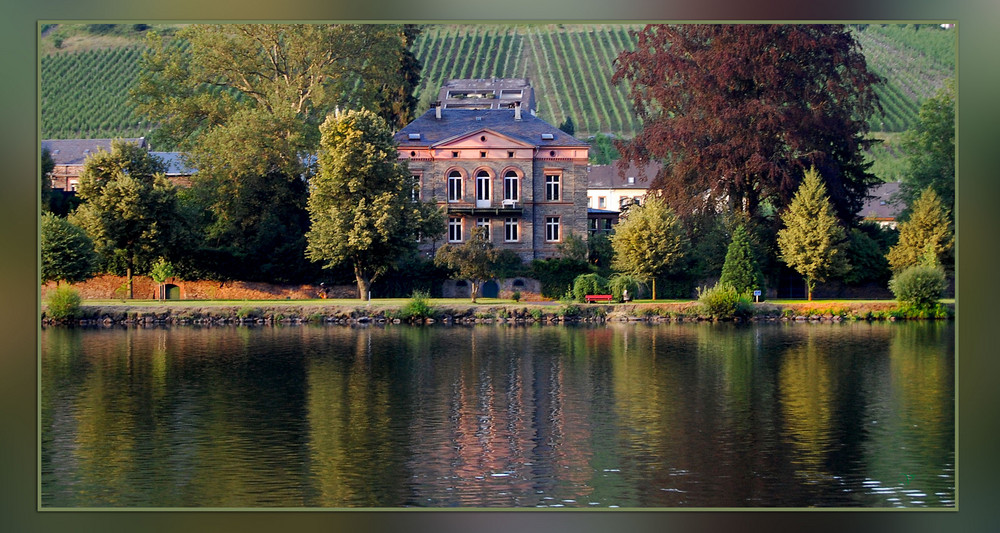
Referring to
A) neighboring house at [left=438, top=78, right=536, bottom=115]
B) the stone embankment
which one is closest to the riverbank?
the stone embankment

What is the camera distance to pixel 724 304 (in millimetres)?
33969

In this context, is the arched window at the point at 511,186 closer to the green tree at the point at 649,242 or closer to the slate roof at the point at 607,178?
the green tree at the point at 649,242

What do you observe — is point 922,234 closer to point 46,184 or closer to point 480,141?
point 480,141

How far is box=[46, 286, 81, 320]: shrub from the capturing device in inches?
1259

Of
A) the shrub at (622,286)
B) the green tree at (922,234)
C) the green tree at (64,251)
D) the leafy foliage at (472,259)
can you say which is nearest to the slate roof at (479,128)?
the leafy foliage at (472,259)

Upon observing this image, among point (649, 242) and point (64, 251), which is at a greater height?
point (649, 242)

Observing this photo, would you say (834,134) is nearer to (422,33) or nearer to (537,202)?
(537,202)

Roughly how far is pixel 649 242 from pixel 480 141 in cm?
969

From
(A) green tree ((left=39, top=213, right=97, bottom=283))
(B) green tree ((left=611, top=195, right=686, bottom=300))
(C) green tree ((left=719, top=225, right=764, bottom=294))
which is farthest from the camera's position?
(B) green tree ((left=611, top=195, right=686, bottom=300))

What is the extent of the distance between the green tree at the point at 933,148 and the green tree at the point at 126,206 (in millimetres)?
29226

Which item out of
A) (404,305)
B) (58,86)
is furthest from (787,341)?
(58,86)

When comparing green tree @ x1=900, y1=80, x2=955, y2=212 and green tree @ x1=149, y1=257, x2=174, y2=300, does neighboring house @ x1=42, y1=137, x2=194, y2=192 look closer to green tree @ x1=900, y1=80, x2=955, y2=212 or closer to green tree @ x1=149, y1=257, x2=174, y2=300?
green tree @ x1=149, y1=257, x2=174, y2=300

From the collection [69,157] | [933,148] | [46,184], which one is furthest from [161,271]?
[933,148]

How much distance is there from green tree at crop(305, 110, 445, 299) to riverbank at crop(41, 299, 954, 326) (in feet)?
9.45
